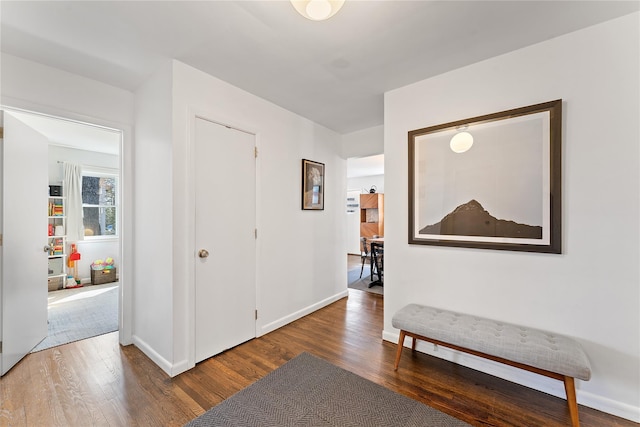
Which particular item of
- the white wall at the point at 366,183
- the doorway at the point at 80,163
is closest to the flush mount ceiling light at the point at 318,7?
the doorway at the point at 80,163

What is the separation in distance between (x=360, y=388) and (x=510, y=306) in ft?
4.33

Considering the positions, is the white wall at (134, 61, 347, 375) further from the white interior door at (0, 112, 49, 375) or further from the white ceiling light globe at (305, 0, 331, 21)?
the white ceiling light globe at (305, 0, 331, 21)

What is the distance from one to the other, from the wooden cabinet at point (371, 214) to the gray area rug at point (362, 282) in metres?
1.93

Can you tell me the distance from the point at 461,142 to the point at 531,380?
1.91 meters

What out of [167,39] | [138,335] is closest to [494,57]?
[167,39]

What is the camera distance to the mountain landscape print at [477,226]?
6.37ft

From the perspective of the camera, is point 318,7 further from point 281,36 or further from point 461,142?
point 461,142

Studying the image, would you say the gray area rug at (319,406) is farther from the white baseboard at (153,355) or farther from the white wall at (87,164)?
the white wall at (87,164)

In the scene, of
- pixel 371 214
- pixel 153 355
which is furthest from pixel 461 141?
pixel 371 214

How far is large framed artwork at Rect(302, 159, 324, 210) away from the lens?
3340mm

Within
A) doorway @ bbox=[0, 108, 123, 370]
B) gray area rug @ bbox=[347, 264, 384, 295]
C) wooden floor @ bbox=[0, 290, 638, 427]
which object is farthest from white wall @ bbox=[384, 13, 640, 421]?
doorway @ bbox=[0, 108, 123, 370]

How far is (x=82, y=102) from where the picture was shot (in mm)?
2320

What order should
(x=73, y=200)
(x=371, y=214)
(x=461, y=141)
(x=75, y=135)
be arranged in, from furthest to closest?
(x=371, y=214)
(x=73, y=200)
(x=75, y=135)
(x=461, y=141)

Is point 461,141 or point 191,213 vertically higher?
point 461,141
